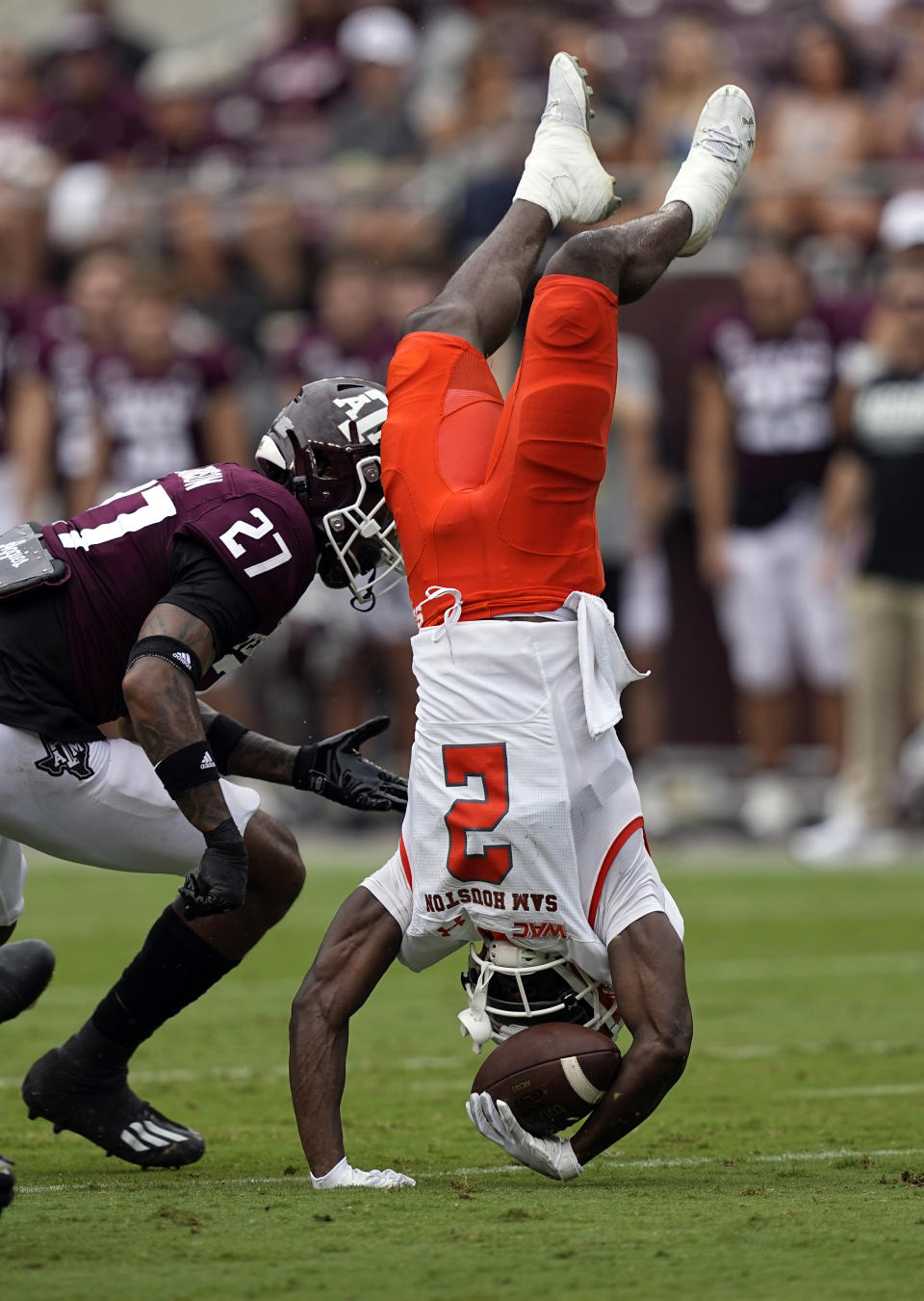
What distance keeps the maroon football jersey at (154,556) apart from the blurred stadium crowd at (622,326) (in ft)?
19.9

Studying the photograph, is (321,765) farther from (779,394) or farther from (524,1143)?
(779,394)

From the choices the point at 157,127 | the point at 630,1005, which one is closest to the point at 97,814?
the point at 630,1005

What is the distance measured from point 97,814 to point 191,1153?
773mm

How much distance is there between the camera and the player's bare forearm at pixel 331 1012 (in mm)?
4188

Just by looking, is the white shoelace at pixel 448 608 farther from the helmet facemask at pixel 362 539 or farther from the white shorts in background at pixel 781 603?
the white shorts in background at pixel 781 603

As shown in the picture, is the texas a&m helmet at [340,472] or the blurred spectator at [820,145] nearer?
the texas a&m helmet at [340,472]

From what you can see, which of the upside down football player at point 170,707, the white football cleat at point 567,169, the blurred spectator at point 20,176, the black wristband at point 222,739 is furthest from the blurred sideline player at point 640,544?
the upside down football player at point 170,707

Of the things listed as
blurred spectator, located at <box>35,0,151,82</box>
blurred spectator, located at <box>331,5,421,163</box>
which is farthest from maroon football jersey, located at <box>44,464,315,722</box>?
blurred spectator, located at <box>35,0,151,82</box>

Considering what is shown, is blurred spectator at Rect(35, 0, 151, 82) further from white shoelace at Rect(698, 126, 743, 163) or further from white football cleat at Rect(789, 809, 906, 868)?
white shoelace at Rect(698, 126, 743, 163)

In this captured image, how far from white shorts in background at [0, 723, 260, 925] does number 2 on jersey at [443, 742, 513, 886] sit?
582mm

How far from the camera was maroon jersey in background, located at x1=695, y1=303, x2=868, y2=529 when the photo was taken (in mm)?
10938

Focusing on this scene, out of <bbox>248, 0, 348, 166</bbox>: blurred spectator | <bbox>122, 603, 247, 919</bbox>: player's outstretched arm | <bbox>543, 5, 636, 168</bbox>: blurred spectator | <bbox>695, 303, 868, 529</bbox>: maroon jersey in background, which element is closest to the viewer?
<bbox>122, 603, 247, 919</bbox>: player's outstretched arm

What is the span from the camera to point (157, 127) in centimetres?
1448

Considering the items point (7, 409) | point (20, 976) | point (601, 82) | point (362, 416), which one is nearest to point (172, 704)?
point (20, 976)
